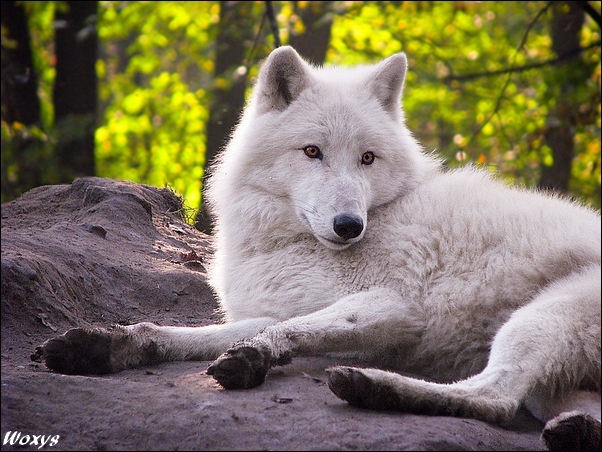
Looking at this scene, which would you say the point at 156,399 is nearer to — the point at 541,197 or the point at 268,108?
the point at 268,108

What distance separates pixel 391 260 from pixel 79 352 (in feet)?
5.71

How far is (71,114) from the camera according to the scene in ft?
35.9

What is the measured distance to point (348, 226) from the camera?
3654mm

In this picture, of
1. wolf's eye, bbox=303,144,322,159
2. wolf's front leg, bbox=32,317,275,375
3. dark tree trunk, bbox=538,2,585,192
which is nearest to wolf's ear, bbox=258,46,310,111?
wolf's eye, bbox=303,144,322,159

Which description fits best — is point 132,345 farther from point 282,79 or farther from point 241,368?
point 282,79

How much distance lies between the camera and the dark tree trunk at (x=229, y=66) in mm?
10977

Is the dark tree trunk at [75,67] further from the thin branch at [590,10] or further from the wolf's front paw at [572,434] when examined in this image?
the wolf's front paw at [572,434]

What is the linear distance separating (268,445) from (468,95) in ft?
43.1

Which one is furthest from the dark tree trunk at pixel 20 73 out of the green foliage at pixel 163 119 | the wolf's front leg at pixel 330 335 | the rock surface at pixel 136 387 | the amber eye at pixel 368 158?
the wolf's front leg at pixel 330 335

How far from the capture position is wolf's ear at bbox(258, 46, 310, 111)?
14.1ft

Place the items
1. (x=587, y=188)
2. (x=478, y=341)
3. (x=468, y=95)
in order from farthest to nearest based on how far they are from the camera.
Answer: (x=468, y=95) → (x=587, y=188) → (x=478, y=341)

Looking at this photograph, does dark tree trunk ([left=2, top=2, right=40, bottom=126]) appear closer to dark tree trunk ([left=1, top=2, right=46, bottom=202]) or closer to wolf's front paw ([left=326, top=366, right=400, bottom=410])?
dark tree trunk ([left=1, top=2, right=46, bottom=202])

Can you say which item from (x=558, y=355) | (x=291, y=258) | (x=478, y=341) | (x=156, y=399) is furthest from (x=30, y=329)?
(x=558, y=355)

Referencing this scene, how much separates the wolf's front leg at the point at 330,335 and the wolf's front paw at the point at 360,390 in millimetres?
420
